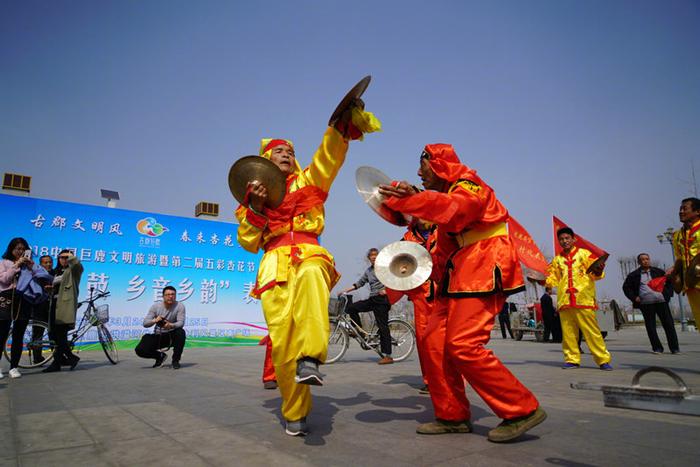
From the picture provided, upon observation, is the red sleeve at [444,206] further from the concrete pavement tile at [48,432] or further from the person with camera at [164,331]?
the person with camera at [164,331]

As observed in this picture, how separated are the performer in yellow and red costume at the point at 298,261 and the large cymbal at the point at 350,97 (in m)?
0.04

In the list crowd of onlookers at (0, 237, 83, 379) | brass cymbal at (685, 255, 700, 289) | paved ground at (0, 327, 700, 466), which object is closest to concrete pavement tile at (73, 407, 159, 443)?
paved ground at (0, 327, 700, 466)

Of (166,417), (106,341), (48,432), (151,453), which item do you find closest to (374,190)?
(151,453)

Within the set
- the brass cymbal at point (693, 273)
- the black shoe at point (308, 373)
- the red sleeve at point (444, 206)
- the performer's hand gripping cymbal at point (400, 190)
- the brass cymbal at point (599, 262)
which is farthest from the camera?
the brass cymbal at point (599, 262)

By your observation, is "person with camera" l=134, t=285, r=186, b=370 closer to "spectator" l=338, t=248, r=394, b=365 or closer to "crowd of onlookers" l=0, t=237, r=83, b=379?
"crowd of onlookers" l=0, t=237, r=83, b=379

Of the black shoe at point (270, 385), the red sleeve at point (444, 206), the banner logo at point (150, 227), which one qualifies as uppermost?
the banner logo at point (150, 227)

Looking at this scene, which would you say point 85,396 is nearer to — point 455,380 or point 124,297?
point 455,380

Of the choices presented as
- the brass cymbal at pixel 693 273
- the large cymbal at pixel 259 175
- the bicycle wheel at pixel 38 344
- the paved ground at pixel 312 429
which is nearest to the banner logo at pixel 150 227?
the bicycle wheel at pixel 38 344

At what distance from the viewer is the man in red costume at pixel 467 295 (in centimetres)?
261

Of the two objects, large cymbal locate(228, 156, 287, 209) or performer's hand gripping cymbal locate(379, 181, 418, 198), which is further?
large cymbal locate(228, 156, 287, 209)

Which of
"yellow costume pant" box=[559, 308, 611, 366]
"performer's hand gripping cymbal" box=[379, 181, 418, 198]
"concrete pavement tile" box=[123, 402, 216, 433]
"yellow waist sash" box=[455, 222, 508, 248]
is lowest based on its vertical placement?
"concrete pavement tile" box=[123, 402, 216, 433]

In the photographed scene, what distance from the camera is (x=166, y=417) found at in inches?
133

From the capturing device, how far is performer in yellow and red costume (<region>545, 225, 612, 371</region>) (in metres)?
6.44

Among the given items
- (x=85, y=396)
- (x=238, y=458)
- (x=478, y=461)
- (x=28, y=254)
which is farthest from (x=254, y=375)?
(x=478, y=461)
